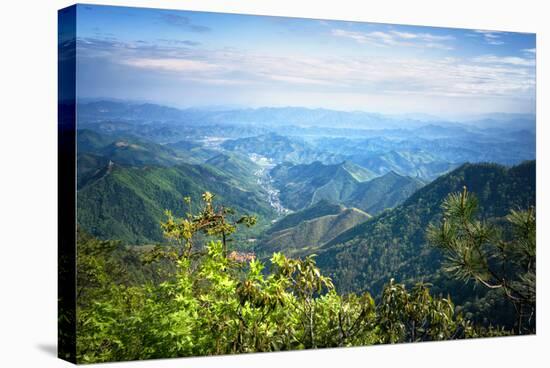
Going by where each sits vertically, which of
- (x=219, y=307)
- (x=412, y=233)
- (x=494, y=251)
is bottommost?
(x=219, y=307)

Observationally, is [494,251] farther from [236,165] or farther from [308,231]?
[236,165]

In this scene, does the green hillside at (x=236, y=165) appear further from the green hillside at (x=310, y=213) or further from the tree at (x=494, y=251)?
the tree at (x=494, y=251)

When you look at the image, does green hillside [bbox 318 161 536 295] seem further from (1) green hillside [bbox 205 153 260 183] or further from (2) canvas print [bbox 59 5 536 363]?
(1) green hillside [bbox 205 153 260 183]

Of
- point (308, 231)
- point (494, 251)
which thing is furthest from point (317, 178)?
point (494, 251)

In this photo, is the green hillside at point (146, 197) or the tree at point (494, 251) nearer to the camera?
the green hillside at point (146, 197)

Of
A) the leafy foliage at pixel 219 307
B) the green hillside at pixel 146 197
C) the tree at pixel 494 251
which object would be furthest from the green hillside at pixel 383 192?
the green hillside at pixel 146 197

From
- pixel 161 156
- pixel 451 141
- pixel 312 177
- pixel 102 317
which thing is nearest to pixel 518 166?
pixel 451 141

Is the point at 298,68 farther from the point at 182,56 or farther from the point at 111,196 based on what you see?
the point at 111,196
